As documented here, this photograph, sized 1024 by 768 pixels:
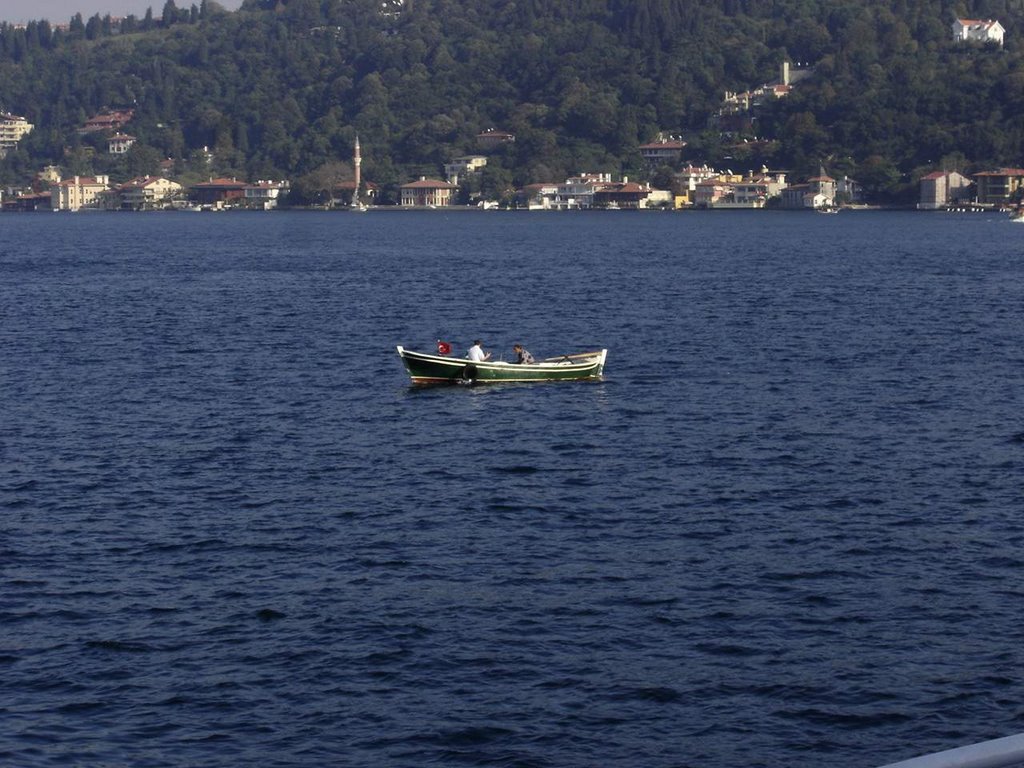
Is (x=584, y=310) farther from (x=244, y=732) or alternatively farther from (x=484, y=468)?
(x=244, y=732)

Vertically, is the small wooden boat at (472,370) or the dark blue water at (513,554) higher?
the small wooden boat at (472,370)

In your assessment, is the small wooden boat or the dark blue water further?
the small wooden boat

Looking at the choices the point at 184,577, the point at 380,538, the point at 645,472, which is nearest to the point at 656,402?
the point at 645,472

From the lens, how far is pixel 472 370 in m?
50.5

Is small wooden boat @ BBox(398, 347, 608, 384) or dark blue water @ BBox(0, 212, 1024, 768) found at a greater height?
small wooden boat @ BBox(398, 347, 608, 384)

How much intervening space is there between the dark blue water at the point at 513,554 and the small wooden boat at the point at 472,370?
579 mm

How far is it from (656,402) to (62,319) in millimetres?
37622

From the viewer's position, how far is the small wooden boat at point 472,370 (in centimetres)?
5031

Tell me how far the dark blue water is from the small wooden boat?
1.90 ft

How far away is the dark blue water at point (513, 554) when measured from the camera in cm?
2225

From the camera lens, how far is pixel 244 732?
21969mm

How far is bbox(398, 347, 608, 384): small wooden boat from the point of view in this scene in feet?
165

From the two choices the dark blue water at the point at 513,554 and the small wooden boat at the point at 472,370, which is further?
the small wooden boat at the point at 472,370

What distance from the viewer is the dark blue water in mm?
22250
